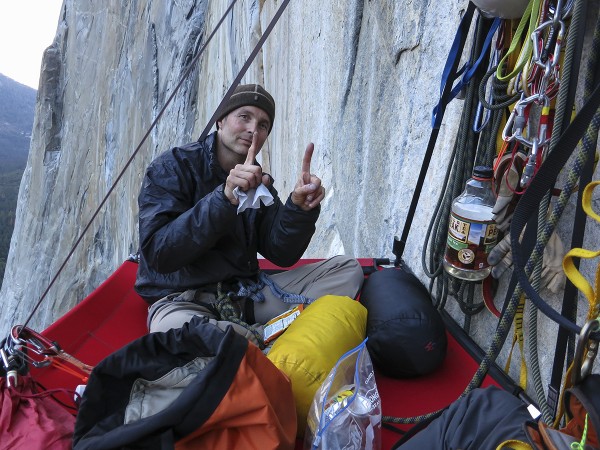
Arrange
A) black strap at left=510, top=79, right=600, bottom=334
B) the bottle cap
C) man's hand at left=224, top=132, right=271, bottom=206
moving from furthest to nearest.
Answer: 1. man's hand at left=224, top=132, right=271, bottom=206
2. the bottle cap
3. black strap at left=510, top=79, right=600, bottom=334

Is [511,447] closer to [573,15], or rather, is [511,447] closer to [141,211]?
[573,15]

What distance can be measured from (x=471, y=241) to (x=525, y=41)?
598mm

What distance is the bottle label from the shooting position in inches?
58.9

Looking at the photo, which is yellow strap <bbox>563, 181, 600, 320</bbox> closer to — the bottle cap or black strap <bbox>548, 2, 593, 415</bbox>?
black strap <bbox>548, 2, 593, 415</bbox>

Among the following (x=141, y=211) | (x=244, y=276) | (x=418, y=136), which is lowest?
(x=244, y=276)

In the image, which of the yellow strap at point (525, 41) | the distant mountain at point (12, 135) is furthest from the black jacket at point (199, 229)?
the distant mountain at point (12, 135)

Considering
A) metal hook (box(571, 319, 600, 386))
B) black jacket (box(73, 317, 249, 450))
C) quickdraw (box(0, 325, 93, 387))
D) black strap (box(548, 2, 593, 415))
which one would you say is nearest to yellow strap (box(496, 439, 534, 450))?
metal hook (box(571, 319, 600, 386))

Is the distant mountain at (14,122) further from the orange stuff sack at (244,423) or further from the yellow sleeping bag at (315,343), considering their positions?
the orange stuff sack at (244,423)

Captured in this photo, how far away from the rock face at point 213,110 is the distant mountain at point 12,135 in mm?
26196

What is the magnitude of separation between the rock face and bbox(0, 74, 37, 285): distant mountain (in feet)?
85.9

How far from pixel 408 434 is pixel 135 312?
1.35m

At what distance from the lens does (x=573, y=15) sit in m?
1.13

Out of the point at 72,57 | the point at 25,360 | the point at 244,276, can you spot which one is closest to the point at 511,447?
the point at 25,360

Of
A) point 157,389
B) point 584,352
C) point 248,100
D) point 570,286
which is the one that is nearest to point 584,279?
point 584,352
